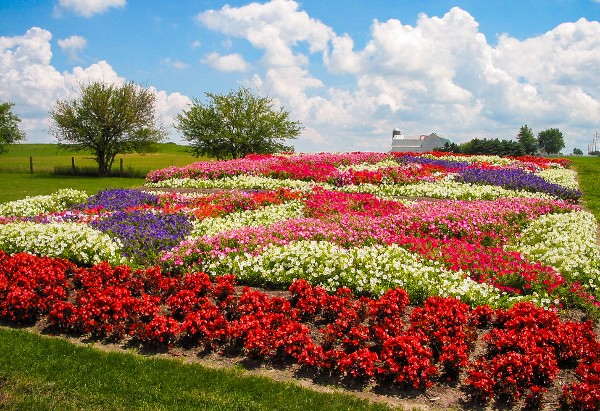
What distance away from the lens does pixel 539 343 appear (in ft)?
19.0

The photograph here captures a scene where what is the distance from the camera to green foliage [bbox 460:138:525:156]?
51.5m

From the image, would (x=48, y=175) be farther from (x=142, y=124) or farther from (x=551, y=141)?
(x=551, y=141)

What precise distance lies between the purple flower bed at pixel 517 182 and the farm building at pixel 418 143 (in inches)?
1981

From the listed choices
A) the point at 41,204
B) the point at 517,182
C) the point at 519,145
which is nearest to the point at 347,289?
the point at 41,204

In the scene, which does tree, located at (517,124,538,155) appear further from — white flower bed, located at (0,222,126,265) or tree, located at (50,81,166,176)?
white flower bed, located at (0,222,126,265)

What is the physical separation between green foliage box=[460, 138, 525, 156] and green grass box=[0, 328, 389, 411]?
5109cm

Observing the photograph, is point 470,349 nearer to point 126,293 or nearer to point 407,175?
point 126,293

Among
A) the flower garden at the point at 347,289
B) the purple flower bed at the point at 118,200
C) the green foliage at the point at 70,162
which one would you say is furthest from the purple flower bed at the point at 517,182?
the green foliage at the point at 70,162

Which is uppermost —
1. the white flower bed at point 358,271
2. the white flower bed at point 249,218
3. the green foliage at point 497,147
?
the green foliage at point 497,147

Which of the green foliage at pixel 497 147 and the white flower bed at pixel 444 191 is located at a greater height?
the green foliage at pixel 497 147

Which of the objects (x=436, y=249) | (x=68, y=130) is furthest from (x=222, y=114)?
(x=436, y=249)

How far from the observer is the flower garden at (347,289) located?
5453 mm

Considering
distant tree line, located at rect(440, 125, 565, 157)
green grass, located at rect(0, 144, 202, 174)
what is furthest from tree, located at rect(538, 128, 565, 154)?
green grass, located at rect(0, 144, 202, 174)

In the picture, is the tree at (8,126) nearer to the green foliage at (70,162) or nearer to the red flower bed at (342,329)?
the green foliage at (70,162)
